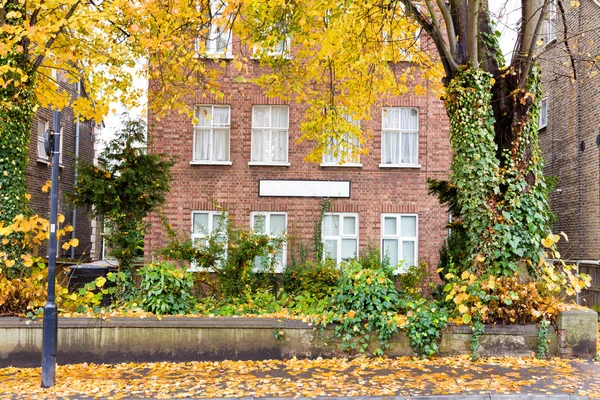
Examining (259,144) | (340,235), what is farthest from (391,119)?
(259,144)

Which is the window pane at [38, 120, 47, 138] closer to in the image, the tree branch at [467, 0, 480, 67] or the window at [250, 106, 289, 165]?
the window at [250, 106, 289, 165]

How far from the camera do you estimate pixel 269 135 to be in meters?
18.4

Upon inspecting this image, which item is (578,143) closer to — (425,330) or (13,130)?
(425,330)

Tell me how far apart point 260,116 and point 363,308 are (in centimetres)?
1093

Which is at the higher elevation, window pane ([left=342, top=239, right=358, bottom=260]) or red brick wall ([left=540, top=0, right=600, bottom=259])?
red brick wall ([left=540, top=0, right=600, bottom=259])

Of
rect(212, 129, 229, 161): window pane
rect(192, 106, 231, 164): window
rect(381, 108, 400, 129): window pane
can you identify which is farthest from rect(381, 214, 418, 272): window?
rect(192, 106, 231, 164): window

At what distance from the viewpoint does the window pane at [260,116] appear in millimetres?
18406

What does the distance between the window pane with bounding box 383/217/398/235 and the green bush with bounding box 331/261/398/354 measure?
923 cm

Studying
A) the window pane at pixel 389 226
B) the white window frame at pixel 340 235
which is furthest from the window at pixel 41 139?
the window pane at pixel 389 226

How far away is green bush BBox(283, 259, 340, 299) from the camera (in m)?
12.7

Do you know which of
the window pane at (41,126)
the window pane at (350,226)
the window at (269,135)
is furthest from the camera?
the window pane at (41,126)

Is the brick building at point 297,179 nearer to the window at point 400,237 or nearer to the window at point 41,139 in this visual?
the window at point 400,237

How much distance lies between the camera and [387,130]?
18.4 m

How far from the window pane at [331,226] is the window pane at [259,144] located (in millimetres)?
2818
